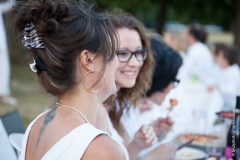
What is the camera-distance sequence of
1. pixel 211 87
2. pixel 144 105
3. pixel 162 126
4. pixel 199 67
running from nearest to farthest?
pixel 162 126 → pixel 144 105 → pixel 211 87 → pixel 199 67

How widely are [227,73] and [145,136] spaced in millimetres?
4292

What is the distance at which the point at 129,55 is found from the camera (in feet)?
8.25

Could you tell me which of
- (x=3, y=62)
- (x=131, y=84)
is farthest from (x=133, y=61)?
(x=3, y=62)

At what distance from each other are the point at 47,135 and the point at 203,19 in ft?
46.3

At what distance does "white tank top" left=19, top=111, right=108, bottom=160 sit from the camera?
1348 millimetres

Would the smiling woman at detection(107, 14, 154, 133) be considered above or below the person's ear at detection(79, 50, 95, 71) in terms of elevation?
below

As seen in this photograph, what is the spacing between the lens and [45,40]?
150 centimetres

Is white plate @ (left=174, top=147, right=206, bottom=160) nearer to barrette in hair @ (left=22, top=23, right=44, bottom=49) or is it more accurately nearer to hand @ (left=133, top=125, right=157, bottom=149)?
hand @ (left=133, top=125, right=157, bottom=149)

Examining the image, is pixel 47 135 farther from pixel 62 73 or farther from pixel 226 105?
pixel 226 105

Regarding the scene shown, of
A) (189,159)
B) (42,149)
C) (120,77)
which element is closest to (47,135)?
(42,149)

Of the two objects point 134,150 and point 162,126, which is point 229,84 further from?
point 134,150

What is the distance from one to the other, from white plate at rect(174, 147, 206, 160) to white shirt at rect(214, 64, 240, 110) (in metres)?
2.85

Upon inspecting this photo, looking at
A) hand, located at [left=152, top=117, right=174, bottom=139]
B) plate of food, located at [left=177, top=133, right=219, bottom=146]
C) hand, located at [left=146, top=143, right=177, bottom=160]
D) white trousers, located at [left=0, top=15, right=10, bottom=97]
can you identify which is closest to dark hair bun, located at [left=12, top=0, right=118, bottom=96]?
hand, located at [left=146, top=143, right=177, bottom=160]

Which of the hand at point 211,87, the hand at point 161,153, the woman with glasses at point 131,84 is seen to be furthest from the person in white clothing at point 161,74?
the hand at point 211,87
